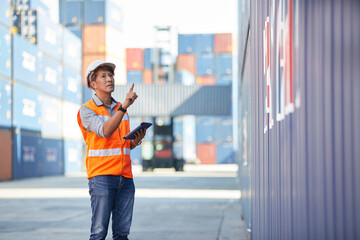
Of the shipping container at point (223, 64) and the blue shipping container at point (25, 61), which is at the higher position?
the shipping container at point (223, 64)

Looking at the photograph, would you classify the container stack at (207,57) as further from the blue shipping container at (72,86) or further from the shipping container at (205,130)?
the blue shipping container at (72,86)

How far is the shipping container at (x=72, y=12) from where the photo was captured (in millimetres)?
42562

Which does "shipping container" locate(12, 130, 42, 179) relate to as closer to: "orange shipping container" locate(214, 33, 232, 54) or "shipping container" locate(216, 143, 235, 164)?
"shipping container" locate(216, 143, 235, 164)

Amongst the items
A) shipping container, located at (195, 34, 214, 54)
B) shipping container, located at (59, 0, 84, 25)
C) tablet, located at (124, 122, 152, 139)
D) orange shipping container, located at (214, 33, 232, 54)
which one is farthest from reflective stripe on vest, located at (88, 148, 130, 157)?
shipping container, located at (195, 34, 214, 54)

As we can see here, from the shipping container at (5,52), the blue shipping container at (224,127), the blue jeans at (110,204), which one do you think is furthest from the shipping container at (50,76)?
the blue shipping container at (224,127)

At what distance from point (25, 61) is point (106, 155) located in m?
23.1

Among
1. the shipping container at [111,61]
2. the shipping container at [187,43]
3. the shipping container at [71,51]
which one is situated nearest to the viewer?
the shipping container at [71,51]

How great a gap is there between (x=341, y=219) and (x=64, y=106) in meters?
31.3

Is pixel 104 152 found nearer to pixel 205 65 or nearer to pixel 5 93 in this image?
pixel 5 93

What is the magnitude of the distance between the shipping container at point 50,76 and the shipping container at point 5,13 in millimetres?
3921

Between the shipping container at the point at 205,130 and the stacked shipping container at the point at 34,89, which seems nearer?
the stacked shipping container at the point at 34,89

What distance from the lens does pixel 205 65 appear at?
186 ft

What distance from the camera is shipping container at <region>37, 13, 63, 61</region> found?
92.1ft

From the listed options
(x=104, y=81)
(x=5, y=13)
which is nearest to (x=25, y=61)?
(x=5, y=13)
